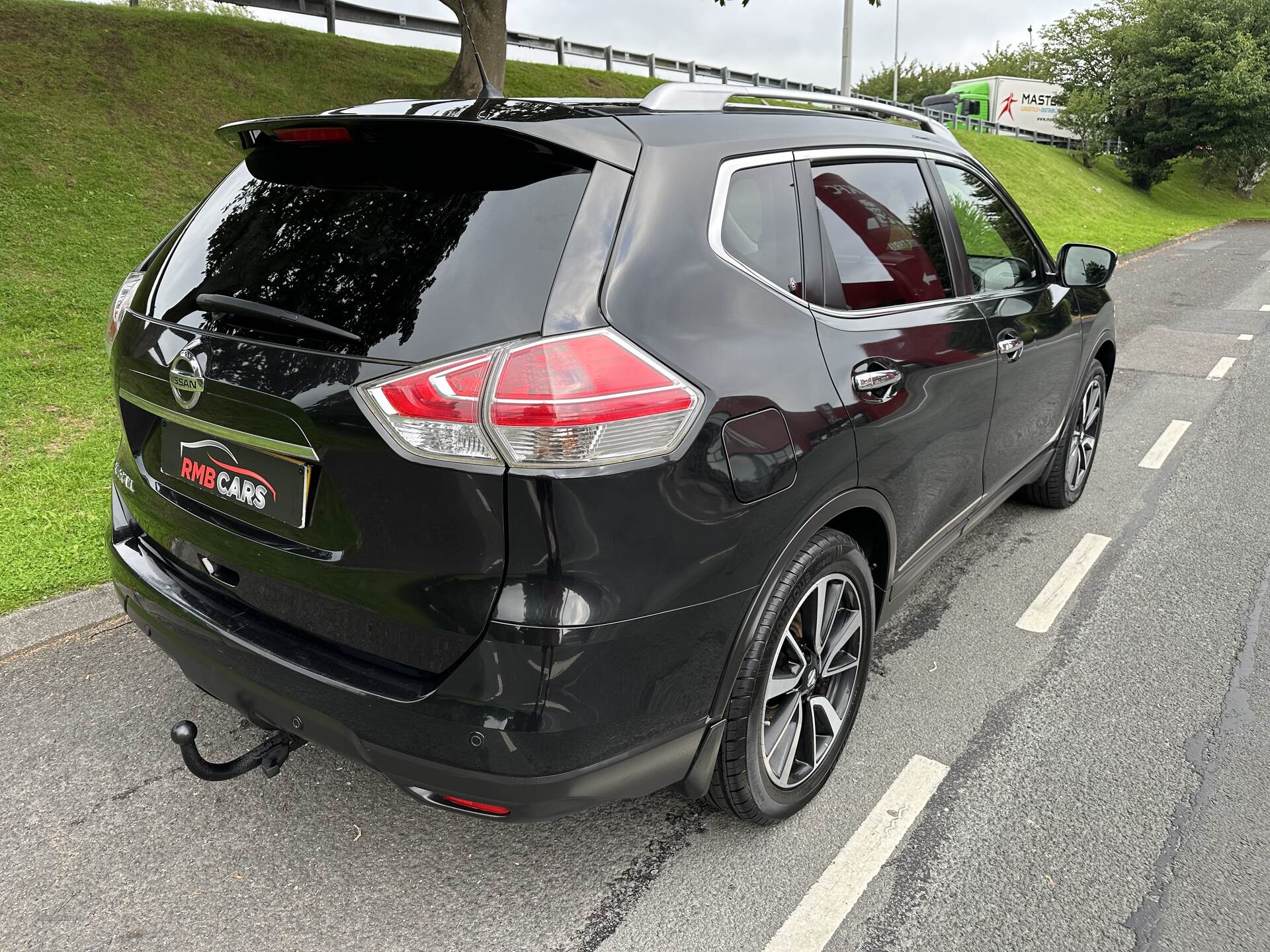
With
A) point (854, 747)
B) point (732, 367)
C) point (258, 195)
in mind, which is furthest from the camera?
point (854, 747)

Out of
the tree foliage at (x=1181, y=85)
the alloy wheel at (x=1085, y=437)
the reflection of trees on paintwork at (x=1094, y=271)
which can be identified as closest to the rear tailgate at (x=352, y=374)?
the reflection of trees on paintwork at (x=1094, y=271)

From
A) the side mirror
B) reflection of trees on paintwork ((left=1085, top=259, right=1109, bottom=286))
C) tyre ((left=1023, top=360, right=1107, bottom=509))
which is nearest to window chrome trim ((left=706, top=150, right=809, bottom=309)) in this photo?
the side mirror

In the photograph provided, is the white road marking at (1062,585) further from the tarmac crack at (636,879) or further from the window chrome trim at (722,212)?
the window chrome trim at (722,212)

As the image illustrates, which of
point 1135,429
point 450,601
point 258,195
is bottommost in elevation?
point 1135,429

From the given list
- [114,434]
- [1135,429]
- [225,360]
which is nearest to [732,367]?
[225,360]

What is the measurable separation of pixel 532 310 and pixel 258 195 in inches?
40.9

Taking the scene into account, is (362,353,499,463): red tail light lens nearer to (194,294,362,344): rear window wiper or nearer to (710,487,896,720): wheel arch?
(194,294,362,344): rear window wiper

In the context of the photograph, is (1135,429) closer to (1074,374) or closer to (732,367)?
(1074,374)

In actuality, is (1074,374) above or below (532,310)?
below

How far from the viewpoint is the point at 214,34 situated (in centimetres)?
1356

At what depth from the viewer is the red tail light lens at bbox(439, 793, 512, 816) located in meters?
1.87

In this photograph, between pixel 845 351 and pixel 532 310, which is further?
pixel 845 351

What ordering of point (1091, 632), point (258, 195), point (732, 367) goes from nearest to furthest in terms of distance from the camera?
point (732, 367) < point (258, 195) < point (1091, 632)

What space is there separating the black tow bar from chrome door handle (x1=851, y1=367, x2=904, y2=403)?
163 cm
